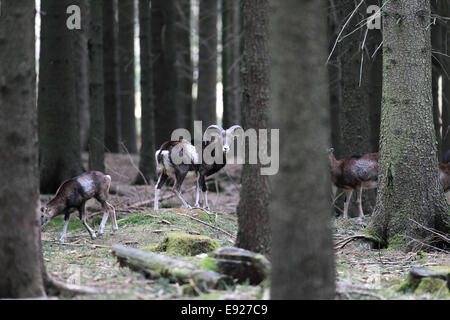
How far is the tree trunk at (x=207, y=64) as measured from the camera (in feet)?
90.8

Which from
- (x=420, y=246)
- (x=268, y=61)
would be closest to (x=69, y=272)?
(x=268, y=61)

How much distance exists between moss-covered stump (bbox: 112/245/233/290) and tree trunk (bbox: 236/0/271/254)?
101cm

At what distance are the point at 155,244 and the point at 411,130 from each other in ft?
15.6

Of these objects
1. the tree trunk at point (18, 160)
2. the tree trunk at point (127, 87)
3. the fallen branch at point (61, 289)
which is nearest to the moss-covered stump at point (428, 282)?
the fallen branch at point (61, 289)

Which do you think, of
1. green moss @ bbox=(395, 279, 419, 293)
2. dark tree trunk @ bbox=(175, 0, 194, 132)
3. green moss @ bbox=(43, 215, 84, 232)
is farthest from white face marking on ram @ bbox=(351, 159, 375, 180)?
dark tree trunk @ bbox=(175, 0, 194, 132)

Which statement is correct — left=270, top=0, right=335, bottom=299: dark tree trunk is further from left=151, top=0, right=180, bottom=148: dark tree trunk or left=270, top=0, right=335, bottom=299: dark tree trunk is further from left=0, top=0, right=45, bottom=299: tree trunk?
left=151, top=0, right=180, bottom=148: dark tree trunk

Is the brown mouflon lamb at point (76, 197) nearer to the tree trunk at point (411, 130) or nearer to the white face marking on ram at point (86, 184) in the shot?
the white face marking on ram at point (86, 184)

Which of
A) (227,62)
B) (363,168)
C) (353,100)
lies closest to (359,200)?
(363,168)

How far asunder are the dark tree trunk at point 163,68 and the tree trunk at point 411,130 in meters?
12.1

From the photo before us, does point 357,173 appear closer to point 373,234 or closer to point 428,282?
point 373,234

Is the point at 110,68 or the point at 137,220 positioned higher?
the point at 110,68

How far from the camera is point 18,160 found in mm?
6598

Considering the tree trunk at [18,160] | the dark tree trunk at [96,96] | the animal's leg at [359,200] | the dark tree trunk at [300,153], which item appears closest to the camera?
the dark tree trunk at [300,153]

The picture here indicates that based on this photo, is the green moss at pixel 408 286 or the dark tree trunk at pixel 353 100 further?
the dark tree trunk at pixel 353 100
